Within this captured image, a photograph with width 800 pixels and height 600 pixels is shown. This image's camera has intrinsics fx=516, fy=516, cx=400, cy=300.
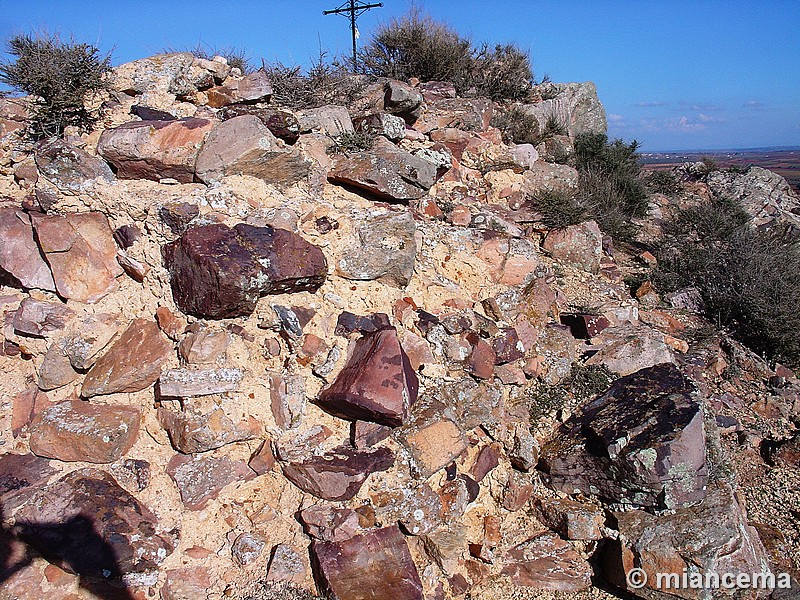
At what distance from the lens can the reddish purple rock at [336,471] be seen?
2.92 m

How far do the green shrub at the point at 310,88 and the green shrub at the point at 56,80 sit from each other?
4.70ft

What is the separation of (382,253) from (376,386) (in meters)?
1.02

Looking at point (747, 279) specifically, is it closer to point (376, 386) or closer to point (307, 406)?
point (376, 386)

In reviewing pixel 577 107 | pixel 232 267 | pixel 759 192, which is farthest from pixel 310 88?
pixel 759 192

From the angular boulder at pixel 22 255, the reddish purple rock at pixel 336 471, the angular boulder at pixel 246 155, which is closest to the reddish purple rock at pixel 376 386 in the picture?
the reddish purple rock at pixel 336 471

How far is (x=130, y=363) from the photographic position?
3111 millimetres

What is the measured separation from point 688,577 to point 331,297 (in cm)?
263

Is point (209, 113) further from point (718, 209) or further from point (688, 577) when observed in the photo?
point (718, 209)

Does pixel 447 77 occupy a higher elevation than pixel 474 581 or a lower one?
higher

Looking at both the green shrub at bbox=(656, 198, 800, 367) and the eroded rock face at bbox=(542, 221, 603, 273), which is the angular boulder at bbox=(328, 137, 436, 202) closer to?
the eroded rock face at bbox=(542, 221, 603, 273)

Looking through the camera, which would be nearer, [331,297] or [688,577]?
[688,577]

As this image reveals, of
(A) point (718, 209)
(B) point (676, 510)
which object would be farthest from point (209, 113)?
(A) point (718, 209)

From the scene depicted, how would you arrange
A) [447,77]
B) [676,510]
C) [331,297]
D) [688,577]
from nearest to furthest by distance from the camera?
[688,577], [676,510], [331,297], [447,77]

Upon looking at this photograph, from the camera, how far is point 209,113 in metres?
4.23
